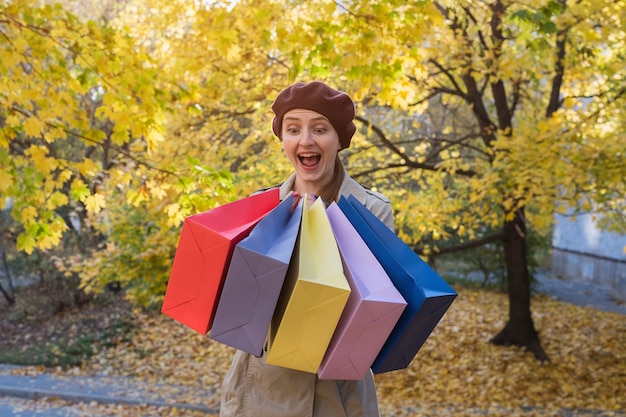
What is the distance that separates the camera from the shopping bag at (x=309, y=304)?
1518mm

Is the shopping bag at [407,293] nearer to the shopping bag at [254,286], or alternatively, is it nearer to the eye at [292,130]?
the shopping bag at [254,286]

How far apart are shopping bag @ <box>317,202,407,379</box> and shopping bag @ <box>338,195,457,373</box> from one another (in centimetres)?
5

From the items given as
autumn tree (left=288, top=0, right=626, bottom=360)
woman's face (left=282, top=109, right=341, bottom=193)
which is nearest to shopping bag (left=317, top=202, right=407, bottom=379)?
woman's face (left=282, top=109, right=341, bottom=193)

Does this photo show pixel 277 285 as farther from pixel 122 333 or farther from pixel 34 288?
pixel 34 288

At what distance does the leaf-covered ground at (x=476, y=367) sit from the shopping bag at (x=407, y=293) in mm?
5829

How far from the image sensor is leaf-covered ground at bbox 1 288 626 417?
7789mm

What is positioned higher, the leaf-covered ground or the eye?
the eye

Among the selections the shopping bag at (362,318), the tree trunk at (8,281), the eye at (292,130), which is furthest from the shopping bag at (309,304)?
the tree trunk at (8,281)

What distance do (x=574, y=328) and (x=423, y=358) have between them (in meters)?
3.00

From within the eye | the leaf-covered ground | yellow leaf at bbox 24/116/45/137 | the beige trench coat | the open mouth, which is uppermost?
yellow leaf at bbox 24/116/45/137

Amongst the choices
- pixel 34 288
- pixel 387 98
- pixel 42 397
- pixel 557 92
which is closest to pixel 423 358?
pixel 557 92

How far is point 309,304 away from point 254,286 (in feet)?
0.49

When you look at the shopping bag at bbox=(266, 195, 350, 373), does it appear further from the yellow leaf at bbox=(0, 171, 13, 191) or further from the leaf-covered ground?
the leaf-covered ground

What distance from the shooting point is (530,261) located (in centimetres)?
1355
